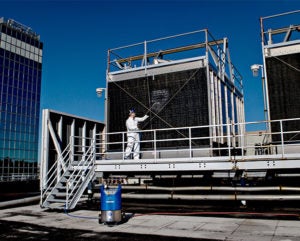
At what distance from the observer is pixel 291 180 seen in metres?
11.5

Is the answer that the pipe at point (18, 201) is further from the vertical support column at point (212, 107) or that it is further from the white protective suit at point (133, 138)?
the vertical support column at point (212, 107)

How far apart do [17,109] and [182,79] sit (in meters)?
86.6

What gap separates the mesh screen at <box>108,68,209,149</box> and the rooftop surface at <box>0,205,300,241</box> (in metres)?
4.05

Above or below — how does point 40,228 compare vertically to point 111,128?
below

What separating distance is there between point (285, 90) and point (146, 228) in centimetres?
750

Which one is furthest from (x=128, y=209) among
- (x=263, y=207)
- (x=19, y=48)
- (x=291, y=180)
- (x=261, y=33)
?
(x=19, y=48)

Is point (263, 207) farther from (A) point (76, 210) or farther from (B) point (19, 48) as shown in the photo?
(B) point (19, 48)

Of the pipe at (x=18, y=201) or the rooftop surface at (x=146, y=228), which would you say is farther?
the pipe at (x=18, y=201)

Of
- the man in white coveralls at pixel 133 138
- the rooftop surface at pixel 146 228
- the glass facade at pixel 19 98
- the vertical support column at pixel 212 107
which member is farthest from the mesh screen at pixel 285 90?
the glass facade at pixel 19 98

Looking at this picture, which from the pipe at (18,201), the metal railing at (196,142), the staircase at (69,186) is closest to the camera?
the staircase at (69,186)

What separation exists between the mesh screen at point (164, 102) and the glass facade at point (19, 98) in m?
78.4

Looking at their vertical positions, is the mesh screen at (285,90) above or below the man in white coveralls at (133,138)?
above

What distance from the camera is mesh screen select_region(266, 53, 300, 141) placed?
11734mm

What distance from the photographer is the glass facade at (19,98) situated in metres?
86.6
